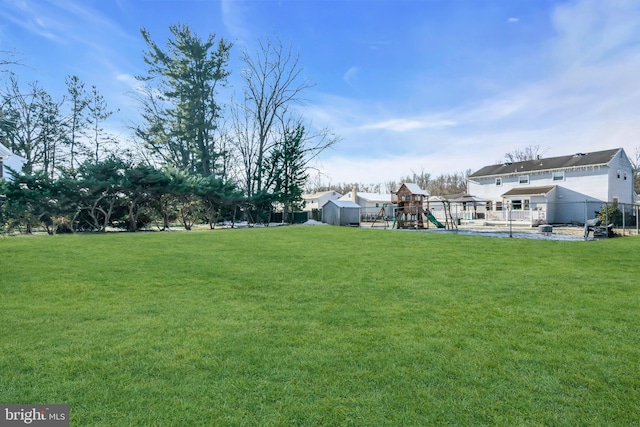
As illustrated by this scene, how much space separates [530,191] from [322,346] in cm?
3161

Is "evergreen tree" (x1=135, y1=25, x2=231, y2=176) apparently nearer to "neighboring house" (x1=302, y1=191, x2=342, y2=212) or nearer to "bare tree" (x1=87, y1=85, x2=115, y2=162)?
"bare tree" (x1=87, y1=85, x2=115, y2=162)

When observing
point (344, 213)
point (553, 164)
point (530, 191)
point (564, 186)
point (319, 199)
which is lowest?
point (344, 213)

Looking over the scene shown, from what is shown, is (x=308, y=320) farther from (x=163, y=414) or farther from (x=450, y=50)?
(x=450, y=50)

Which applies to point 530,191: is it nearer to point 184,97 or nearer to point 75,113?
point 184,97

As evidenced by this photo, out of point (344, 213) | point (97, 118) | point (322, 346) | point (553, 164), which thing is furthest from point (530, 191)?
point (97, 118)

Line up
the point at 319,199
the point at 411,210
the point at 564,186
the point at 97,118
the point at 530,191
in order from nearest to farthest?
the point at 411,210 < the point at 564,186 < the point at 530,191 < the point at 97,118 < the point at 319,199

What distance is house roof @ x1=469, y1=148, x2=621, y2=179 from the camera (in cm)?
2685

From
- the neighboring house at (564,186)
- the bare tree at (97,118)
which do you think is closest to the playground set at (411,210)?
the neighboring house at (564,186)

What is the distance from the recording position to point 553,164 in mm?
29875

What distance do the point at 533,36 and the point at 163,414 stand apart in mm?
15555

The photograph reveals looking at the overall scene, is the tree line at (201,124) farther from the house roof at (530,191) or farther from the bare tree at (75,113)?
the house roof at (530,191)

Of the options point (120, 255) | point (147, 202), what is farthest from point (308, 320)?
point (147, 202)

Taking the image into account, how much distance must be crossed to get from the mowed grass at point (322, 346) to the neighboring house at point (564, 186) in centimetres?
2246

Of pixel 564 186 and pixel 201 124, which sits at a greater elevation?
pixel 201 124
